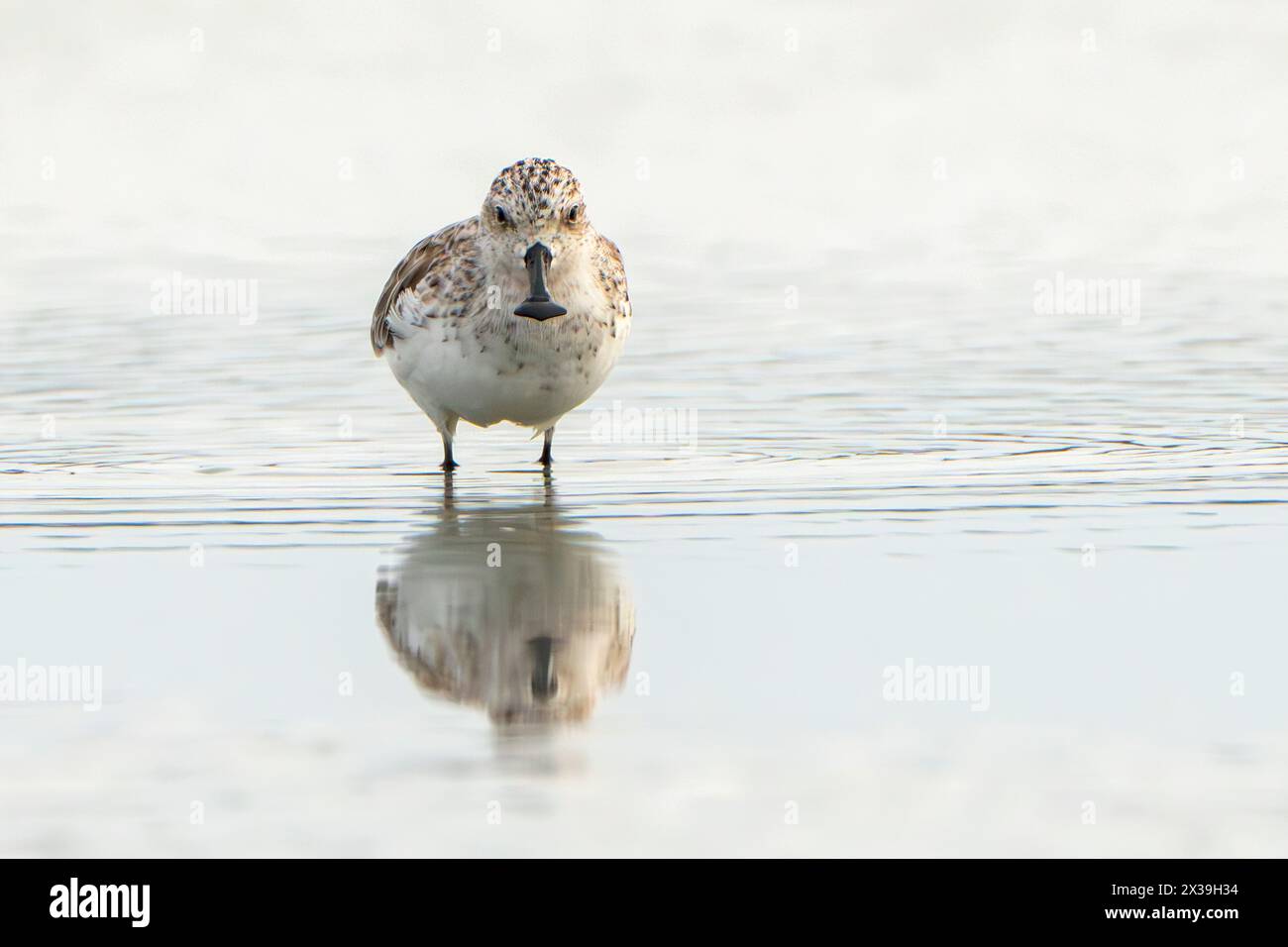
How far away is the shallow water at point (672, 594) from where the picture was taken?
5.18 metres

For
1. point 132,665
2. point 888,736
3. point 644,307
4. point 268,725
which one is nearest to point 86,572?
point 132,665

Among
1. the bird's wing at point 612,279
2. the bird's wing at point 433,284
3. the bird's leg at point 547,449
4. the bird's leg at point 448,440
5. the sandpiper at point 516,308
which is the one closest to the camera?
the sandpiper at point 516,308

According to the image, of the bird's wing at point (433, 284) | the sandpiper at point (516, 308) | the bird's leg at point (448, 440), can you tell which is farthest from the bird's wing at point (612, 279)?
the bird's leg at point (448, 440)

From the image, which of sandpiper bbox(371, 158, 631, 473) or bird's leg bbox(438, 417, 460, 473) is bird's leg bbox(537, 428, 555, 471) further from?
bird's leg bbox(438, 417, 460, 473)

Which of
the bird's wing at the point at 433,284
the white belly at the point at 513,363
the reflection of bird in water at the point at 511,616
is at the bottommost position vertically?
the reflection of bird in water at the point at 511,616

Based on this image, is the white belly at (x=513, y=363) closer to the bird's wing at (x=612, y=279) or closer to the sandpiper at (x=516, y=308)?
the sandpiper at (x=516, y=308)

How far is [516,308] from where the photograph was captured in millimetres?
9820

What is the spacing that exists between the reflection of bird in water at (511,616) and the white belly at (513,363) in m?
1.40

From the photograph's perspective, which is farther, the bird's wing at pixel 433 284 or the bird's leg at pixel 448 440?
the bird's leg at pixel 448 440

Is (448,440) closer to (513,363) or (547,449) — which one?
(547,449)

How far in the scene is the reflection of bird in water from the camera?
6.10 metres

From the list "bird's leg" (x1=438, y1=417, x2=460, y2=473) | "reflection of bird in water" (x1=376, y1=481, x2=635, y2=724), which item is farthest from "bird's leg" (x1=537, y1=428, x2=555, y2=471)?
"reflection of bird in water" (x1=376, y1=481, x2=635, y2=724)

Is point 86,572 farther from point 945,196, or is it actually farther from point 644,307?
point 945,196

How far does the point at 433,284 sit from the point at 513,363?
61 cm
